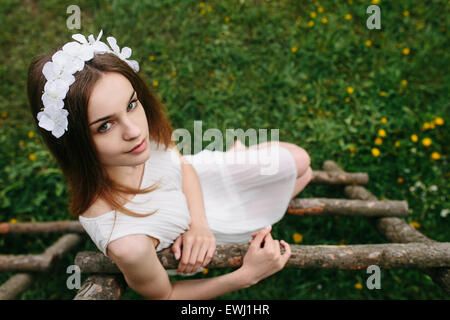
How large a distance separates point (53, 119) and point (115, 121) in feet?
0.73

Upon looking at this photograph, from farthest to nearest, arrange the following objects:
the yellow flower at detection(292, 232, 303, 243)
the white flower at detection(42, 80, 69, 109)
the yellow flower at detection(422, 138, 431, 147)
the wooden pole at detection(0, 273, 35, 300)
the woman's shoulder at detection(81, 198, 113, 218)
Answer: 1. the yellow flower at detection(422, 138, 431, 147)
2. the yellow flower at detection(292, 232, 303, 243)
3. the wooden pole at detection(0, 273, 35, 300)
4. the woman's shoulder at detection(81, 198, 113, 218)
5. the white flower at detection(42, 80, 69, 109)

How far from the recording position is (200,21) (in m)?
3.58

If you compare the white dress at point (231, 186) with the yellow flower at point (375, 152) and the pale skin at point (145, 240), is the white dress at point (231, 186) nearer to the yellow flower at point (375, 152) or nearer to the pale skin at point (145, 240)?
the pale skin at point (145, 240)

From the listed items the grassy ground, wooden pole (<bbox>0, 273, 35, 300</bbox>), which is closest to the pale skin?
the grassy ground

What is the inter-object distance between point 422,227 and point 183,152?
207 cm

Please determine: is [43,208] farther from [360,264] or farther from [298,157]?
[360,264]

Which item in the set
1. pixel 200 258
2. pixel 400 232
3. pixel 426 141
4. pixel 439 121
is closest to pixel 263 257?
pixel 200 258

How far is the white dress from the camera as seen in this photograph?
1704 mm

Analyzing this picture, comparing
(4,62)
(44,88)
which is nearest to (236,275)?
(44,88)

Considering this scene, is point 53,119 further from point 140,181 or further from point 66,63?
point 140,181

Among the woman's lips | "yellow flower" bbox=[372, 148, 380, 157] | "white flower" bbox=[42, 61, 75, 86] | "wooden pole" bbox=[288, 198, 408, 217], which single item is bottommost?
"wooden pole" bbox=[288, 198, 408, 217]

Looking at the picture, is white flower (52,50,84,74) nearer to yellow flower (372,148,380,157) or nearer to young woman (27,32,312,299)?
young woman (27,32,312,299)

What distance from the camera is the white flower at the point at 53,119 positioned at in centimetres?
120

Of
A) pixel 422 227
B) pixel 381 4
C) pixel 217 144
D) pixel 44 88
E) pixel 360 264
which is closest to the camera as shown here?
pixel 44 88
